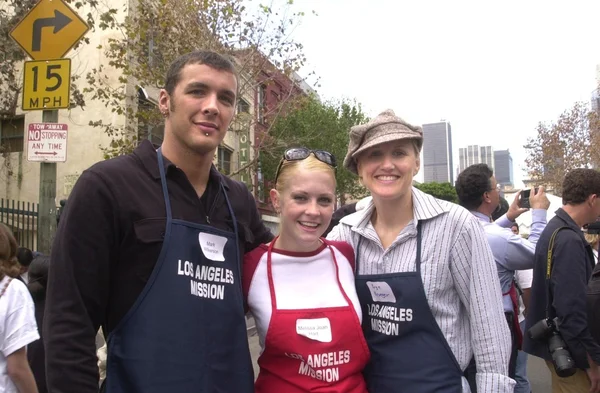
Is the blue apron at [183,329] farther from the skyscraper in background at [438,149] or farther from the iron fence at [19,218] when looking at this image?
the skyscraper in background at [438,149]

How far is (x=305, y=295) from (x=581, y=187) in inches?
114

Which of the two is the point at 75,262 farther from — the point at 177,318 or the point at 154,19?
the point at 154,19

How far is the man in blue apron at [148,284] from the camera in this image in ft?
5.94

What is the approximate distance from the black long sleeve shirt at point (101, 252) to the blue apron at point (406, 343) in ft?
2.76

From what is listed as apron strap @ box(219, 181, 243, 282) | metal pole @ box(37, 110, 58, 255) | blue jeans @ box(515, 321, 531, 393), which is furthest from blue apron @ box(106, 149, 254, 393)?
metal pole @ box(37, 110, 58, 255)

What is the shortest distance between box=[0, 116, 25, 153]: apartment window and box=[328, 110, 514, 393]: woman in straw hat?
15242 millimetres

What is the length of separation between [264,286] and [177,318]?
521 mm

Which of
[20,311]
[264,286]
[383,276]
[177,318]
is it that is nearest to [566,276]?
[383,276]

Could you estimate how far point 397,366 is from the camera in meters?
2.19

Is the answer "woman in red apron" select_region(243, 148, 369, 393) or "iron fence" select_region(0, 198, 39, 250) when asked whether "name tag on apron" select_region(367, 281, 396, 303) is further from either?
"iron fence" select_region(0, 198, 39, 250)

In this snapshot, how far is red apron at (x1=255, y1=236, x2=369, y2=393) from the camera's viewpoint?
2156mm

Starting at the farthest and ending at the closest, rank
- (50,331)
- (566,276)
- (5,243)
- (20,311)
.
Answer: (566,276)
(5,243)
(20,311)
(50,331)

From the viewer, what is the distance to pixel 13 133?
15.2 metres

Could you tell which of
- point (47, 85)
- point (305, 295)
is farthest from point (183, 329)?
point (47, 85)
